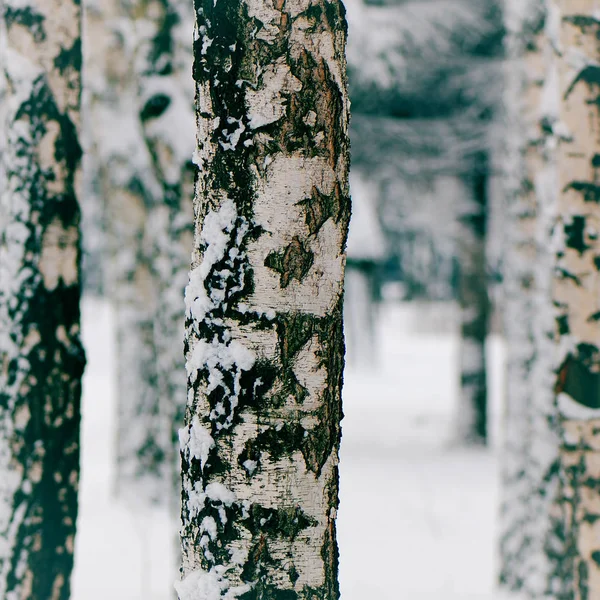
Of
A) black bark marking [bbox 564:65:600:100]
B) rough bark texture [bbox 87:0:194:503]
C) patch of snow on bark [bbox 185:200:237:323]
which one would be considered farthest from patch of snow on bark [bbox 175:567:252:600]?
rough bark texture [bbox 87:0:194:503]

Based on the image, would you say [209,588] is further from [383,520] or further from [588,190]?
[383,520]

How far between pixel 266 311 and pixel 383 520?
6.62 metres

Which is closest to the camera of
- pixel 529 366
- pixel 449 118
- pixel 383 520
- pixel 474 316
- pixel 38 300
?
pixel 38 300

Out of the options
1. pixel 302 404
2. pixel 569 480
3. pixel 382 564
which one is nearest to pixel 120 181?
pixel 382 564

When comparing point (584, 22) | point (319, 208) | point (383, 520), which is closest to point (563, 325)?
point (584, 22)

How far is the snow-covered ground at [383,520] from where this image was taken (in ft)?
19.8

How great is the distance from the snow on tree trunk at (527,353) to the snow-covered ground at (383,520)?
518 mm

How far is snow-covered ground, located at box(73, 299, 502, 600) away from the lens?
6.03 m

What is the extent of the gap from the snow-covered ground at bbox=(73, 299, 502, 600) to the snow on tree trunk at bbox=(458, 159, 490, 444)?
47 cm

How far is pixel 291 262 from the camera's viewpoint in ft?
5.78

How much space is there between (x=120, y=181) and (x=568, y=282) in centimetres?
651

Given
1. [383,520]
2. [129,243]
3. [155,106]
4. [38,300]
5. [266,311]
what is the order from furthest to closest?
[129,243], [383,520], [155,106], [38,300], [266,311]

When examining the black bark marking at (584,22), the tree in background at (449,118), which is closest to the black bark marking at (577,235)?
the black bark marking at (584,22)

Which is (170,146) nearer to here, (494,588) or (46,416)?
(46,416)
